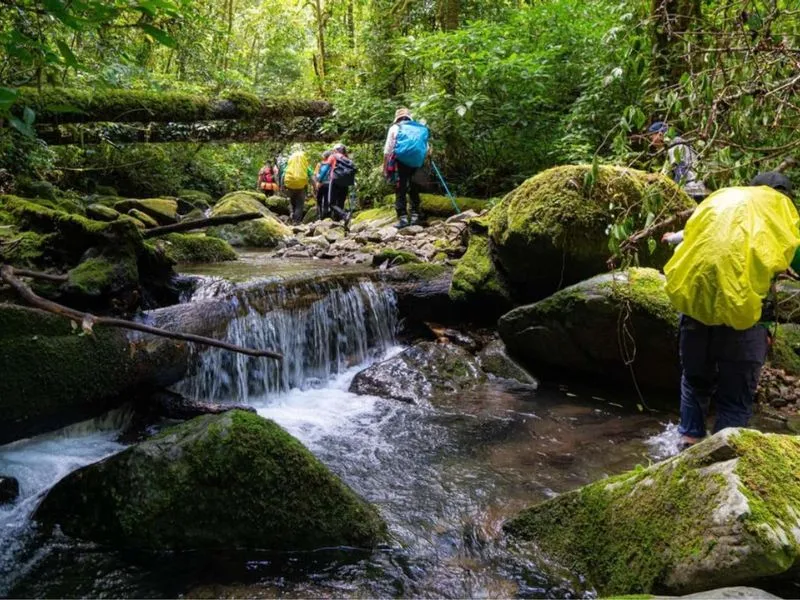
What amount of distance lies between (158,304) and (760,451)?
22.1 ft

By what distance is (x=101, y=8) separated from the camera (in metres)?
2.40

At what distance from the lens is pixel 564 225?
7023 millimetres

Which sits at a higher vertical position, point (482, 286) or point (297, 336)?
point (482, 286)

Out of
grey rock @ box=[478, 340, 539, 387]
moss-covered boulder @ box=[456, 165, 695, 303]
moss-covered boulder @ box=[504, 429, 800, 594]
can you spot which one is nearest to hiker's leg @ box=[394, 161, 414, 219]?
moss-covered boulder @ box=[456, 165, 695, 303]

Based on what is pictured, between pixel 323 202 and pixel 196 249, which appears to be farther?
pixel 323 202

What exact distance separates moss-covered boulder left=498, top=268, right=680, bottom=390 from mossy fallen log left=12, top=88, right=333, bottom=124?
294 inches

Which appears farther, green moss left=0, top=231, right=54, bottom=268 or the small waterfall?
the small waterfall

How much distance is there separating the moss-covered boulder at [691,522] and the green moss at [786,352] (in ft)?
13.3

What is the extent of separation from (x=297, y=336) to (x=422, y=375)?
180cm

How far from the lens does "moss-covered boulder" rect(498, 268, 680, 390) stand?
20.4 ft

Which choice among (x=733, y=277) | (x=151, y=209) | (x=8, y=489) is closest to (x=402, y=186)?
(x=151, y=209)

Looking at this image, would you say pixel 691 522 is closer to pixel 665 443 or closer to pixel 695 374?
pixel 695 374

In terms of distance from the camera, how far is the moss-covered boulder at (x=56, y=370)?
4.58 m

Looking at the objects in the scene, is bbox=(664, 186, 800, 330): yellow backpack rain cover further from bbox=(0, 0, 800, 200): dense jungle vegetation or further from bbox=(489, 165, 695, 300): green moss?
bbox=(489, 165, 695, 300): green moss
